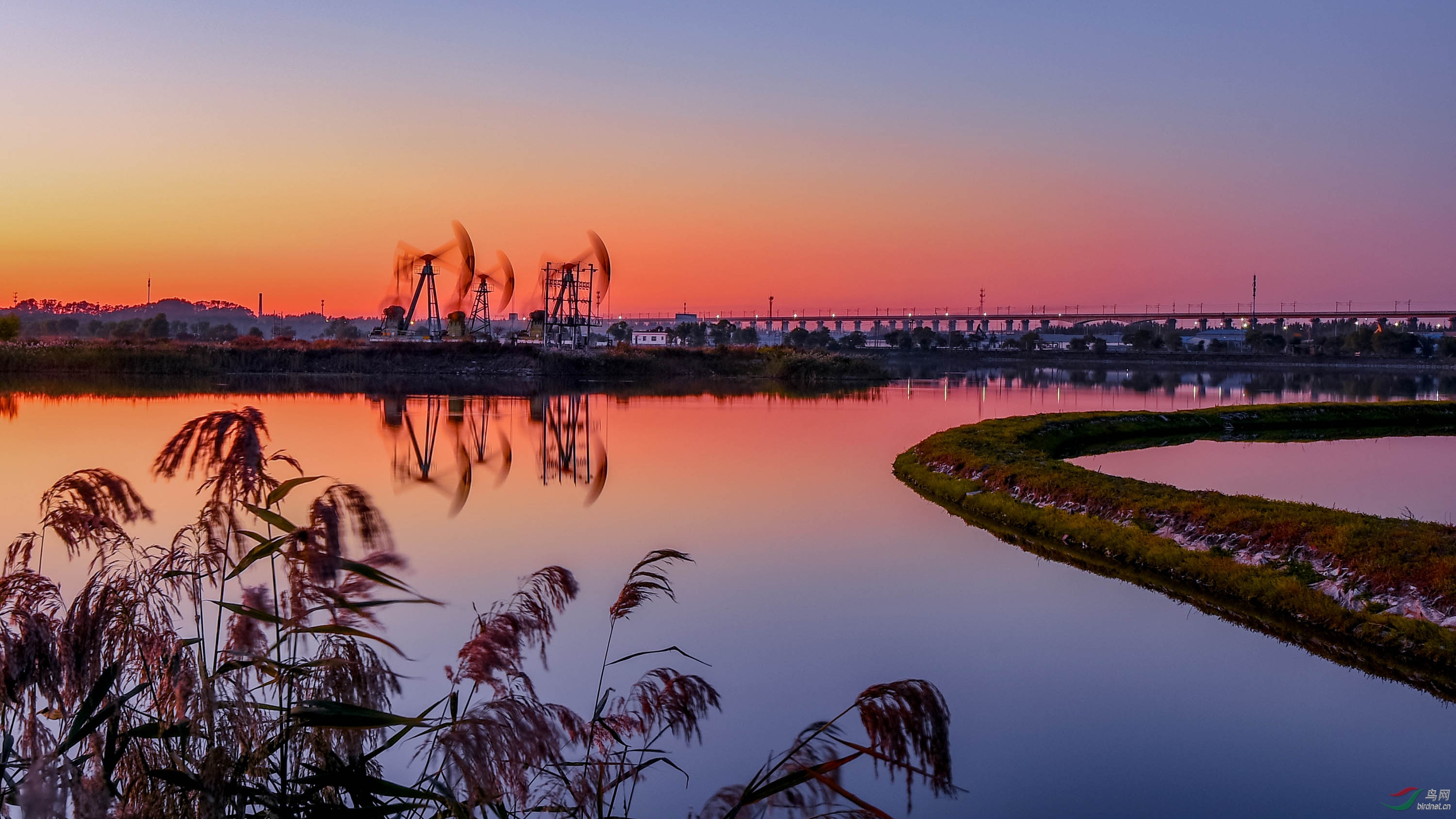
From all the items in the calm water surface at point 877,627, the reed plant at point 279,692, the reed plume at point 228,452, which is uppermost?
the reed plume at point 228,452

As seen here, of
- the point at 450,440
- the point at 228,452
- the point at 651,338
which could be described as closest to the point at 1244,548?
the point at 228,452

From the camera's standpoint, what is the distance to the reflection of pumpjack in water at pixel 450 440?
19.1 m

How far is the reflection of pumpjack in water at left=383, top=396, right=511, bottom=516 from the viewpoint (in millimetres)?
19109

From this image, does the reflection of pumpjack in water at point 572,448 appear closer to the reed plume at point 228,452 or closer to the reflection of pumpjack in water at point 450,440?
the reflection of pumpjack in water at point 450,440

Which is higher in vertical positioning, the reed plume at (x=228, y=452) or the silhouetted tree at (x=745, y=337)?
the silhouetted tree at (x=745, y=337)

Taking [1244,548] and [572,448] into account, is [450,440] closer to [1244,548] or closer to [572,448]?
[572,448]

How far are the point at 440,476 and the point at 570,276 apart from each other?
148 ft

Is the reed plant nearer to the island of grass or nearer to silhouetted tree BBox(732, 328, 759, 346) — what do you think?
the island of grass

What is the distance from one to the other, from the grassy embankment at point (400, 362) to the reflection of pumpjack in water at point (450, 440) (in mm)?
20037

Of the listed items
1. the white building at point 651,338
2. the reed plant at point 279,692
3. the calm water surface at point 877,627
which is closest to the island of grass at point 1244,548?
the calm water surface at point 877,627

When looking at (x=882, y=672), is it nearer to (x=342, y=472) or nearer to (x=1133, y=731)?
(x=1133, y=731)

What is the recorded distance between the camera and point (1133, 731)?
755cm

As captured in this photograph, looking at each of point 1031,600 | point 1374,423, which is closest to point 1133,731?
point 1031,600

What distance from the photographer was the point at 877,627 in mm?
10008
